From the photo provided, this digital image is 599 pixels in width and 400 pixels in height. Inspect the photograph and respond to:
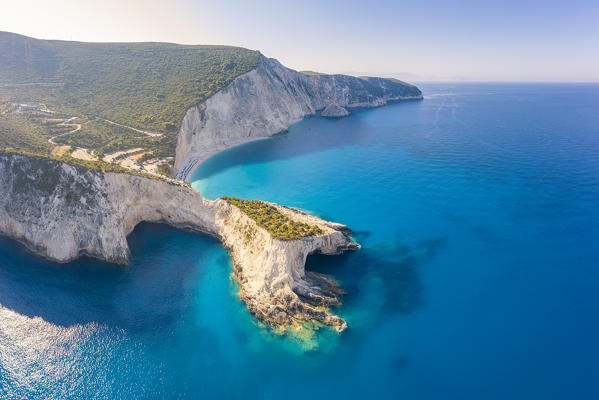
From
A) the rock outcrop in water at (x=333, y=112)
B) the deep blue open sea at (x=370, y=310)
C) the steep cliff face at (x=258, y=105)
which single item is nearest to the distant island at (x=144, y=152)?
the steep cliff face at (x=258, y=105)

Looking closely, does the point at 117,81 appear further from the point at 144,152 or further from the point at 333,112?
the point at 333,112

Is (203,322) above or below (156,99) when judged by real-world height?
below

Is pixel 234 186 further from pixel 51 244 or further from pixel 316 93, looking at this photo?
pixel 316 93

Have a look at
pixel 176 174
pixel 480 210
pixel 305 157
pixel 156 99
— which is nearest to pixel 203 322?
pixel 176 174

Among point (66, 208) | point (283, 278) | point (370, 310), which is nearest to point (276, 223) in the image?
point (283, 278)

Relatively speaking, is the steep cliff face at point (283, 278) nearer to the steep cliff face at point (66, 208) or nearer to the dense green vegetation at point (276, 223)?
the dense green vegetation at point (276, 223)

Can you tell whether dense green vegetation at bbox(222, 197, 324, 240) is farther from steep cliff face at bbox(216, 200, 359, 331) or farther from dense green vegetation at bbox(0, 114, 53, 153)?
dense green vegetation at bbox(0, 114, 53, 153)
